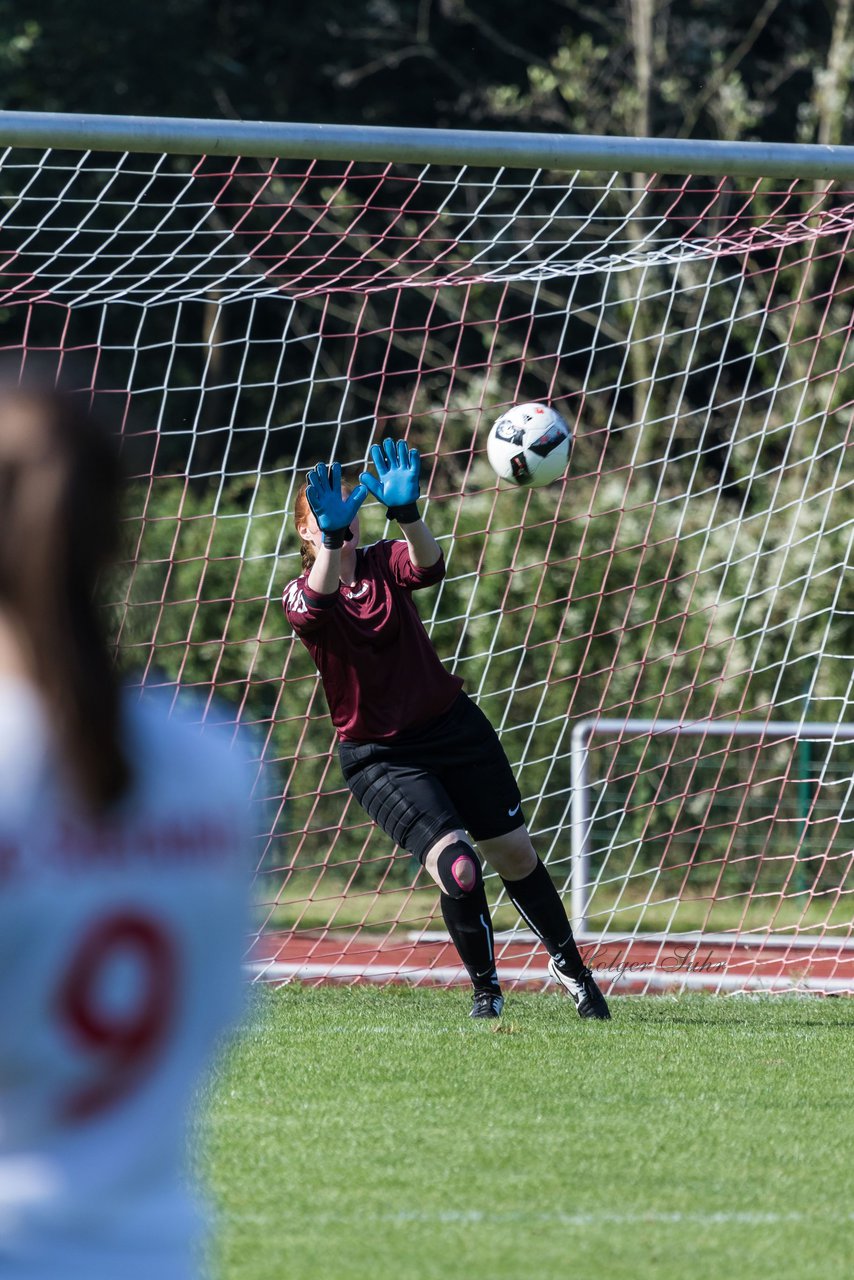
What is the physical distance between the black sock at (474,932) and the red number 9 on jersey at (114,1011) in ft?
14.4

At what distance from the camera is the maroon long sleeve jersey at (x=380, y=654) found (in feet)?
19.7

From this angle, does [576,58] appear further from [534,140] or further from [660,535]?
[534,140]

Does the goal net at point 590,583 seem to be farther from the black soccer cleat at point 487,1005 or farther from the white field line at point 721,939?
the black soccer cleat at point 487,1005

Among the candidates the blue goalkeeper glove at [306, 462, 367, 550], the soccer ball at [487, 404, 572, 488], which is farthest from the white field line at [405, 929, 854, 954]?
the blue goalkeeper glove at [306, 462, 367, 550]

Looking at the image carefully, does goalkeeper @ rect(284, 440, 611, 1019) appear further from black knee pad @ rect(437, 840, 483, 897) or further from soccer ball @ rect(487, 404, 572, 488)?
soccer ball @ rect(487, 404, 572, 488)

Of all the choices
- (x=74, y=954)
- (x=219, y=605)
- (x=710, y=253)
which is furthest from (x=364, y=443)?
(x=74, y=954)

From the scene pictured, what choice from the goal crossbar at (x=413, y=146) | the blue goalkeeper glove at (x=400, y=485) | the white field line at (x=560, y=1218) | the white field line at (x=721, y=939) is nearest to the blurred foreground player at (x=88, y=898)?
the white field line at (x=560, y=1218)

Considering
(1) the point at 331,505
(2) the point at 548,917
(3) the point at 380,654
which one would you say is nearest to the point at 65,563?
(1) the point at 331,505

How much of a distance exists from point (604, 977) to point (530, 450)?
7.92ft

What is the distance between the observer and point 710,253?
744 cm

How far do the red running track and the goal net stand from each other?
32mm

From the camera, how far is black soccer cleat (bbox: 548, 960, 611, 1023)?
6223 millimetres

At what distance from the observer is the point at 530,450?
6.56 metres

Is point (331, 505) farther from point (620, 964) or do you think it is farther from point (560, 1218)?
point (620, 964)
